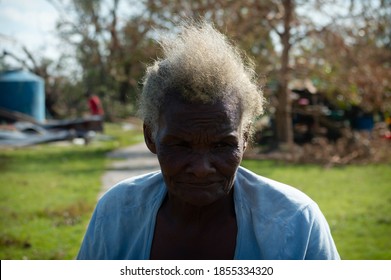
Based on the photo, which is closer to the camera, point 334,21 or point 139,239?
point 139,239

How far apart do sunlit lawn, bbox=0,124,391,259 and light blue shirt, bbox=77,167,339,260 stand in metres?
2.71

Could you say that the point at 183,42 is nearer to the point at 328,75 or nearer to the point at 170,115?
the point at 170,115

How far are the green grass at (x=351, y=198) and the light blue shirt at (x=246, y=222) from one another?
301cm

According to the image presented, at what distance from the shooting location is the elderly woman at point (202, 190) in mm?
2117

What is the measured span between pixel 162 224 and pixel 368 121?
525 inches

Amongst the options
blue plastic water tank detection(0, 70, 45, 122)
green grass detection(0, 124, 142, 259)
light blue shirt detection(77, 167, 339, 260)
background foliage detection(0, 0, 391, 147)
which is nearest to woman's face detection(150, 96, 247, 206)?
light blue shirt detection(77, 167, 339, 260)

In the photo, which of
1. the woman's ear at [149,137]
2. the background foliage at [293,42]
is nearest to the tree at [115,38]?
the background foliage at [293,42]

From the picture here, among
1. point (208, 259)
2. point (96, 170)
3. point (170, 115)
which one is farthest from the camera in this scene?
point (96, 170)

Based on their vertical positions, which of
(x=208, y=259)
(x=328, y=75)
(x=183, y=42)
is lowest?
(x=208, y=259)

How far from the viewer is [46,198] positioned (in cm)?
757

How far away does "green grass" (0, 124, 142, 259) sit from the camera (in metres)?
5.30

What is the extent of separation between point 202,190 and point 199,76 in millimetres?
459

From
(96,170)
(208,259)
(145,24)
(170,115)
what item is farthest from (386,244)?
(145,24)

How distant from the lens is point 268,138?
1464 centimetres
